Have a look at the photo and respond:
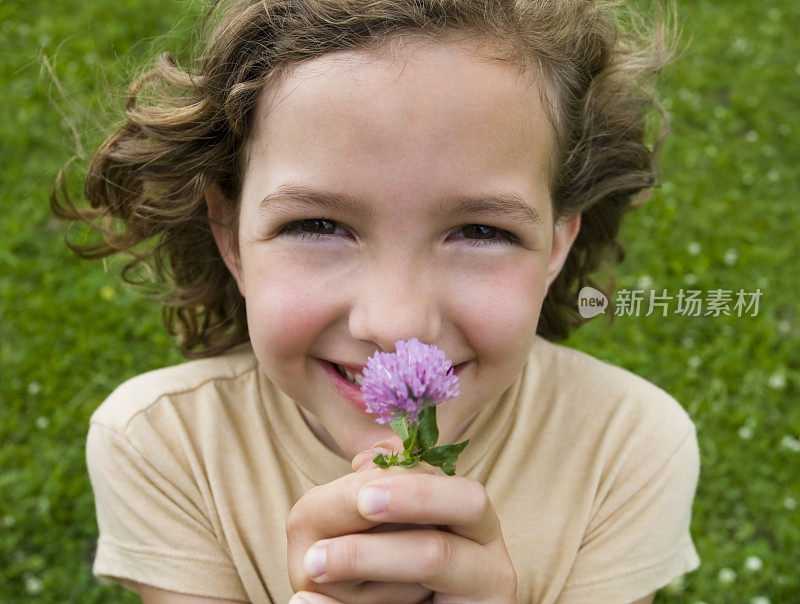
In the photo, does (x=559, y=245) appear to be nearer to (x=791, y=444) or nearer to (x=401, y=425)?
(x=401, y=425)

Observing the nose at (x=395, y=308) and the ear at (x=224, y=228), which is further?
the ear at (x=224, y=228)

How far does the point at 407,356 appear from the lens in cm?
124

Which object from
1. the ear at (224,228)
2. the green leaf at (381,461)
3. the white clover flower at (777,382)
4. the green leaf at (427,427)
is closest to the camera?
the green leaf at (427,427)

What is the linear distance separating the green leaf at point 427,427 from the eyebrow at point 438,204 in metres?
0.42

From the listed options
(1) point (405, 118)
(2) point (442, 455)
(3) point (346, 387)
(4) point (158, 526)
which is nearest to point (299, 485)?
(4) point (158, 526)

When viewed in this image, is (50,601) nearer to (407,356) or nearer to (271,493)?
(271,493)

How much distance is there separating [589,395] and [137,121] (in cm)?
117

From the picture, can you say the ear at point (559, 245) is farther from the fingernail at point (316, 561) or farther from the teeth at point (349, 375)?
the fingernail at point (316, 561)

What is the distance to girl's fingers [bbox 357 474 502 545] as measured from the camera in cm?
131

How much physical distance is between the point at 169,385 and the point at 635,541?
107 cm

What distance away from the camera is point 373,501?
1.31 meters

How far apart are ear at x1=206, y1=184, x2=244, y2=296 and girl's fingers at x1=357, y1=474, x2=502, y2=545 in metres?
0.72

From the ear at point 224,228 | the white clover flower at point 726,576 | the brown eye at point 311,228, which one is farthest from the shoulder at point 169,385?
the white clover flower at point 726,576

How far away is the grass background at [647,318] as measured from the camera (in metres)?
2.90
